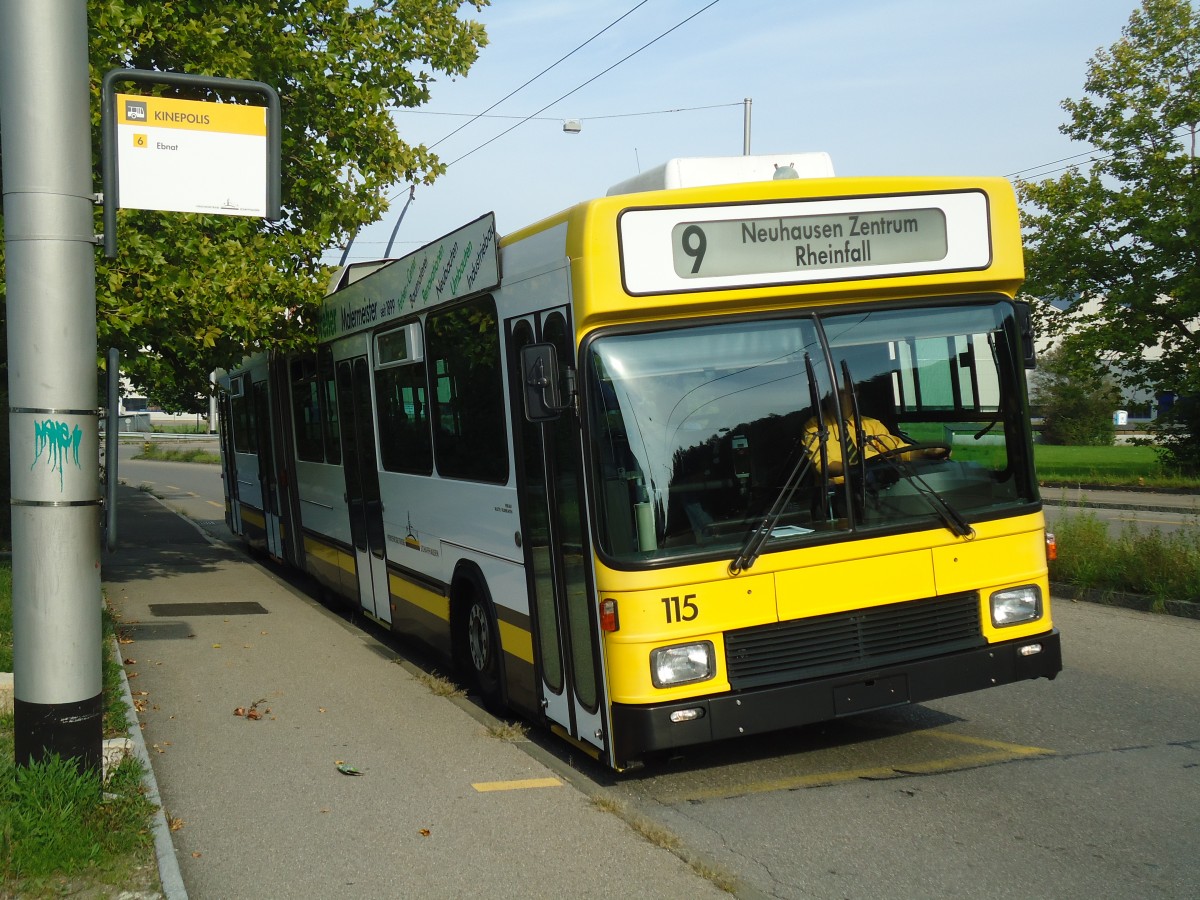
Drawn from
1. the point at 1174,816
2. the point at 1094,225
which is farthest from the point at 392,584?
the point at 1094,225

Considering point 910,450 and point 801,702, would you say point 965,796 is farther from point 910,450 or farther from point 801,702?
point 910,450

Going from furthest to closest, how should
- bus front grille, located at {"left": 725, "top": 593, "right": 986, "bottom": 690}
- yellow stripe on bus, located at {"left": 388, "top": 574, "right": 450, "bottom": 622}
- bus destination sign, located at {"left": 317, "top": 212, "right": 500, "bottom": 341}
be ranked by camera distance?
yellow stripe on bus, located at {"left": 388, "top": 574, "right": 450, "bottom": 622} < bus destination sign, located at {"left": 317, "top": 212, "right": 500, "bottom": 341} < bus front grille, located at {"left": 725, "top": 593, "right": 986, "bottom": 690}

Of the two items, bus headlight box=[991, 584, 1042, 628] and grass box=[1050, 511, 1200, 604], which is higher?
bus headlight box=[991, 584, 1042, 628]

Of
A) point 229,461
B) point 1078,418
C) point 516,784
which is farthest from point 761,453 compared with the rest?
point 1078,418

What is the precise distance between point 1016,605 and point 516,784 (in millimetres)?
2690

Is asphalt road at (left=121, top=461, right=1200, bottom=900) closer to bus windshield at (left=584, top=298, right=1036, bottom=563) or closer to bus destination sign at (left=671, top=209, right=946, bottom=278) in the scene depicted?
bus windshield at (left=584, top=298, right=1036, bottom=563)

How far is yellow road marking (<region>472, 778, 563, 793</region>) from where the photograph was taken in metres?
6.12

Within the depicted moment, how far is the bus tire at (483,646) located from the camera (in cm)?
769

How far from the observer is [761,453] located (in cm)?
594

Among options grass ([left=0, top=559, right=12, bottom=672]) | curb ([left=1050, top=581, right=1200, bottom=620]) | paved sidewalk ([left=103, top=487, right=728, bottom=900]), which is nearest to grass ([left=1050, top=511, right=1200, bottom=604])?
curb ([left=1050, top=581, right=1200, bottom=620])

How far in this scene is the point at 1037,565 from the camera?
21.4 feet

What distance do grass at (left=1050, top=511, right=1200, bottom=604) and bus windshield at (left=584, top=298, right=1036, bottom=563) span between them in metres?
5.07

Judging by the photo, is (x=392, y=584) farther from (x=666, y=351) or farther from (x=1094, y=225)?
(x=1094, y=225)

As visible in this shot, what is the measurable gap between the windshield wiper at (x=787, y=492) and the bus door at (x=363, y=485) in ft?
15.9
